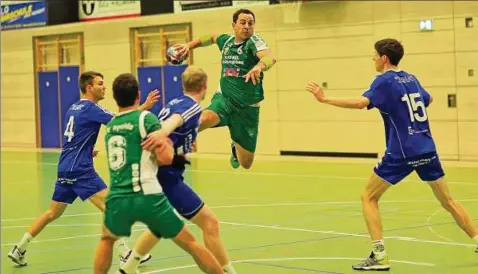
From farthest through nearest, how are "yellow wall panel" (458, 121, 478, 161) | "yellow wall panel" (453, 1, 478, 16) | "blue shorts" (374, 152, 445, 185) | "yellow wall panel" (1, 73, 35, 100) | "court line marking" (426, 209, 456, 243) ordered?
"yellow wall panel" (1, 73, 35, 100) → "yellow wall panel" (458, 121, 478, 161) → "yellow wall panel" (453, 1, 478, 16) → "court line marking" (426, 209, 456, 243) → "blue shorts" (374, 152, 445, 185)

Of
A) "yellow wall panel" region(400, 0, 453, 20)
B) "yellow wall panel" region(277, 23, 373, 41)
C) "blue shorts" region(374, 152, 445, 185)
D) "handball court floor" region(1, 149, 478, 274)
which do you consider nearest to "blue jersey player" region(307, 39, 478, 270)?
"blue shorts" region(374, 152, 445, 185)

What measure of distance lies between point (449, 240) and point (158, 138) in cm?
496

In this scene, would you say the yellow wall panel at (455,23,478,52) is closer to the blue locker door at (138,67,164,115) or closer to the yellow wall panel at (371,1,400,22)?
the yellow wall panel at (371,1,400,22)

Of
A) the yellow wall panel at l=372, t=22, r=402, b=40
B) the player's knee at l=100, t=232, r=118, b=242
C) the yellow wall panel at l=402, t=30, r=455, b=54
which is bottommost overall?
the player's knee at l=100, t=232, r=118, b=242

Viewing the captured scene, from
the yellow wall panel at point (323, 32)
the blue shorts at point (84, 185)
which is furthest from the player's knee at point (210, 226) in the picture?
the yellow wall panel at point (323, 32)

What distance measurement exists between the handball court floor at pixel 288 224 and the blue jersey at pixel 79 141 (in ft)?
3.31

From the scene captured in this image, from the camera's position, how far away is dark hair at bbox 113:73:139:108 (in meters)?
6.61

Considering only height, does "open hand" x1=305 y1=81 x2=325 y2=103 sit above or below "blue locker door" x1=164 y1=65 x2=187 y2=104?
below

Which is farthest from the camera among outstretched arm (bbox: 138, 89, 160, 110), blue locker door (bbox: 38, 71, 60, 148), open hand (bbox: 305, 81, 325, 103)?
blue locker door (bbox: 38, 71, 60, 148)

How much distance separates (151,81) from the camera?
91.1 feet

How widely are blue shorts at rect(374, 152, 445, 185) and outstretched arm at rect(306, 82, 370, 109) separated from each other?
67 centimetres

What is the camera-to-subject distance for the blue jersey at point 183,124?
707 centimetres

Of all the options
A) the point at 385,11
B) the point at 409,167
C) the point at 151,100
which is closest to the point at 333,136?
the point at 385,11

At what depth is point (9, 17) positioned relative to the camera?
32.5m
